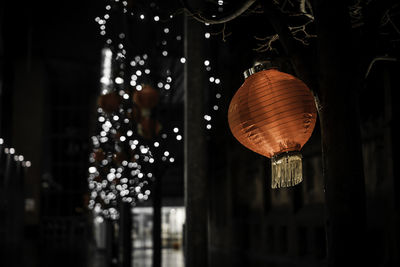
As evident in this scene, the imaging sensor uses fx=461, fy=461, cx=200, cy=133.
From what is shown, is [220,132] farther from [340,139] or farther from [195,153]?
[340,139]

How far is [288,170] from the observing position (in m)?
2.77

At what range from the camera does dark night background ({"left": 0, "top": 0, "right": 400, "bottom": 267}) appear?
2670 millimetres

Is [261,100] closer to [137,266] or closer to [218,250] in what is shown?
[137,266]

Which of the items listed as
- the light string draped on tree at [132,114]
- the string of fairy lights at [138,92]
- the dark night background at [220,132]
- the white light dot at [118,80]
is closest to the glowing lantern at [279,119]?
the dark night background at [220,132]

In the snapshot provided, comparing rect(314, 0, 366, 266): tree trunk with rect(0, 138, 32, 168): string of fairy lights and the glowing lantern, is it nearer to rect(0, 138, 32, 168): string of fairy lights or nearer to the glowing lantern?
the glowing lantern

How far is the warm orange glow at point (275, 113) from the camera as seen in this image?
2.73 meters

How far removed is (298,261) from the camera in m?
10.7

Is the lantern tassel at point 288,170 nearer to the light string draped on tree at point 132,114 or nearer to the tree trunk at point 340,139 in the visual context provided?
the tree trunk at point 340,139

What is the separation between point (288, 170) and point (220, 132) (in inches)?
589

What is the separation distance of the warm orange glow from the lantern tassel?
0.05 metres

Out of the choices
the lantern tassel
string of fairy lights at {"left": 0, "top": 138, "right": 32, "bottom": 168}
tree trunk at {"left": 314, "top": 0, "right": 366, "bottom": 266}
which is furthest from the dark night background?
string of fairy lights at {"left": 0, "top": 138, "right": 32, "bottom": 168}

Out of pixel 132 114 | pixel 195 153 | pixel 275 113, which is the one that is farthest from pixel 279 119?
pixel 132 114

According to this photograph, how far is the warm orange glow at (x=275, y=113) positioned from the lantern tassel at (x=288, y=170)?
0.05 meters

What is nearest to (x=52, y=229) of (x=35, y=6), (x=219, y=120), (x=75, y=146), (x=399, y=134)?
(x=75, y=146)
